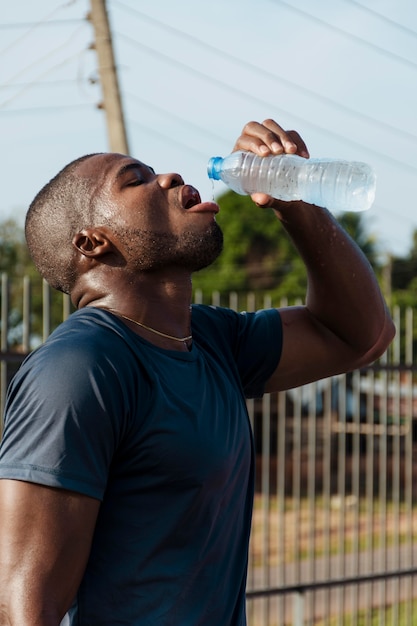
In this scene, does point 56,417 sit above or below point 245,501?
above

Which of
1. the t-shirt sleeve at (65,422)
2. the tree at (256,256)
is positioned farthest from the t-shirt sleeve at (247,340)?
the tree at (256,256)

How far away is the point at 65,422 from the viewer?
1.89 meters

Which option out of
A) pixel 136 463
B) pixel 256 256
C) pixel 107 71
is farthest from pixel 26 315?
pixel 256 256

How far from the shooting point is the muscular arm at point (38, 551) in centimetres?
182

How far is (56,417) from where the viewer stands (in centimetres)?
189

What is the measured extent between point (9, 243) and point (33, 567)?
88.6 ft

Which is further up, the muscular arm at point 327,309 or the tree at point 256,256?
the tree at point 256,256

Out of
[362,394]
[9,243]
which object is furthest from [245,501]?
[9,243]

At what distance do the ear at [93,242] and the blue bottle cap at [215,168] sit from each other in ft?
1.61

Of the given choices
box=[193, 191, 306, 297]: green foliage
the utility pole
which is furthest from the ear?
box=[193, 191, 306, 297]: green foliage

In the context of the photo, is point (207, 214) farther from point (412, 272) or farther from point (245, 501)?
point (412, 272)

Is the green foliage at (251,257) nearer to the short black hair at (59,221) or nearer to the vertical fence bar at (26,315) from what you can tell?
the vertical fence bar at (26,315)

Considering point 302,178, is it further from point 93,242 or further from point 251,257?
point 251,257

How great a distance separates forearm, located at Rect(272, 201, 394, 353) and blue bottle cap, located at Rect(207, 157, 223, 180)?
0.18m
